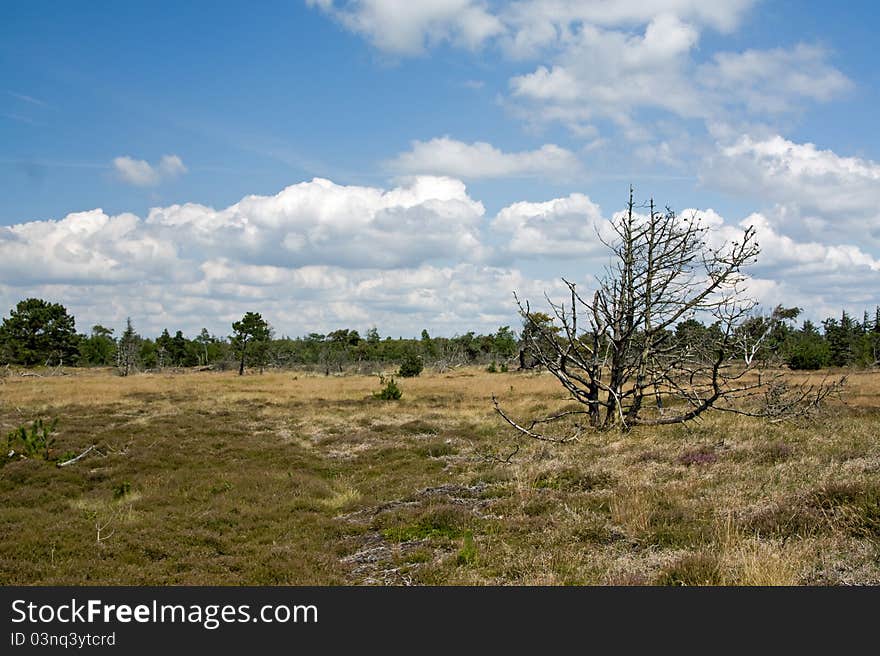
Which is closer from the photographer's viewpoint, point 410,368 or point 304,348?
point 410,368

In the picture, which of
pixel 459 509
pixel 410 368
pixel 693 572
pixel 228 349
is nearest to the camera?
pixel 693 572

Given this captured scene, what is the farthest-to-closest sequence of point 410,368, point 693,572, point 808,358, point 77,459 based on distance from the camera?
point 808,358 < point 410,368 < point 77,459 < point 693,572

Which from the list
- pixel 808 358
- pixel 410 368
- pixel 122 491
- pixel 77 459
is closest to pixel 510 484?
pixel 122 491

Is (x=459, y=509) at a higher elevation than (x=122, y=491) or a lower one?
higher

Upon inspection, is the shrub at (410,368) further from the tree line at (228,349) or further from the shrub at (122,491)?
the shrub at (122,491)

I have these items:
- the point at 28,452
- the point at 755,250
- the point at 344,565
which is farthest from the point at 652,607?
the point at 28,452

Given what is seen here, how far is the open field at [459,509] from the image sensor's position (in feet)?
23.8

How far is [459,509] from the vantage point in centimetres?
1083

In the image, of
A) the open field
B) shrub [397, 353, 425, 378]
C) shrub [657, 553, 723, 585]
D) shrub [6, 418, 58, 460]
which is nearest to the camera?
shrub [657, 553, 723, 585]

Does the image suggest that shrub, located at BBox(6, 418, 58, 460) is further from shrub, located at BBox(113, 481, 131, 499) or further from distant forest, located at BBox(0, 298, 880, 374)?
distant forest, located at BBox(0, 298, 880, 374)

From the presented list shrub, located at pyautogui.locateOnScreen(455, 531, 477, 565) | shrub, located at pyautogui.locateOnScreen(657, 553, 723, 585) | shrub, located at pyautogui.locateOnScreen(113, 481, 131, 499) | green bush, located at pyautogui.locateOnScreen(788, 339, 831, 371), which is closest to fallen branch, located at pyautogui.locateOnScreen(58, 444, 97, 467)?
shrub, located at pyautogui.locateOnScreen(113, 481, 131, 499)

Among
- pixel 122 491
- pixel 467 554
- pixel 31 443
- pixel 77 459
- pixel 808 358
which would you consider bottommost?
pixel 122 491

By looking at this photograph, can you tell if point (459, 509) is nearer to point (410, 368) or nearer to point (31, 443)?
point (31, 443)

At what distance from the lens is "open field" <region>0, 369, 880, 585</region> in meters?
7.26
